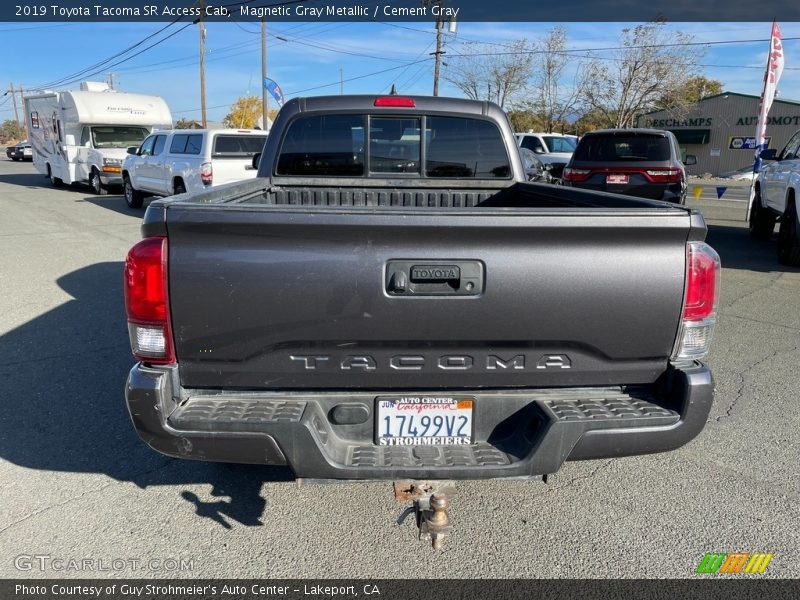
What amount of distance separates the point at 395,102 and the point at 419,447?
2.64 metres

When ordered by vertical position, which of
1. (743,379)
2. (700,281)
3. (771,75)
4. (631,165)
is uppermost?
(771,75)

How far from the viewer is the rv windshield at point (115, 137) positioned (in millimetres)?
18500

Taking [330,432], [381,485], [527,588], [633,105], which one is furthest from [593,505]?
[633,105]

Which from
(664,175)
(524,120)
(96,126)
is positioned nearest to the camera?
(664,175)

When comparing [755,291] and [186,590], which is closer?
[186,590]

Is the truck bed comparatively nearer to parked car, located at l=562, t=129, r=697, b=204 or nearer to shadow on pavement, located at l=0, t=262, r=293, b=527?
shadow on pavement, located at l=0, t=262, r=293, b=527

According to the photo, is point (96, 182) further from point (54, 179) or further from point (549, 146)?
point (549, 146)

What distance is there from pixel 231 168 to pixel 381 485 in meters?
10.2

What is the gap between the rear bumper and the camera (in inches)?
90.6

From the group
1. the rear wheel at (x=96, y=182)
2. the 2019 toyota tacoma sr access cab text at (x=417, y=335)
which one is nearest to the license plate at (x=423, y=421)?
the 2019 toyota tacoma sr access cab text at (x=417, y=335)

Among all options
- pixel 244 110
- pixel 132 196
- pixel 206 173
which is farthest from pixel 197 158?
pixel 244 110

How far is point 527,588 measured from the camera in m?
2.51

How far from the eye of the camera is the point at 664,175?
34.0 feet

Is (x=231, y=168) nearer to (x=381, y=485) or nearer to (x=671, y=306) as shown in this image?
(x=381, y=485)
